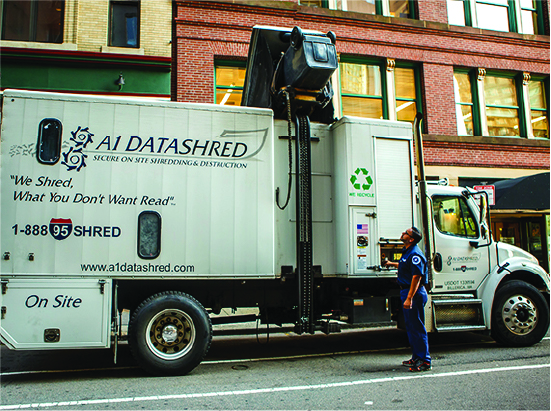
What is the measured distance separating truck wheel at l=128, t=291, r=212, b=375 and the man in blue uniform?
2.69 metres

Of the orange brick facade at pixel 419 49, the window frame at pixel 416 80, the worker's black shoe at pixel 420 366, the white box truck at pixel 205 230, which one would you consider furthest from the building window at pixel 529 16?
the worker's black shoe at pixel 420 366

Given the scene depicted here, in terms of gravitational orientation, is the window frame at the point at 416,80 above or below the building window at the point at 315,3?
below

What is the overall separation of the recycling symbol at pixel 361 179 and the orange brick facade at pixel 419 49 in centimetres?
758

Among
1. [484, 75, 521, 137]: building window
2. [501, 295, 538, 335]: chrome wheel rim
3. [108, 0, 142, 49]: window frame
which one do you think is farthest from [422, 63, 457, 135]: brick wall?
[108, 0, 142, 49]: window frame

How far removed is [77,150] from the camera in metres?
5.86

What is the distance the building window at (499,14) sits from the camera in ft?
52.2

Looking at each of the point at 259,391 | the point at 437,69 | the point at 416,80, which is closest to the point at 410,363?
the point at 259,391

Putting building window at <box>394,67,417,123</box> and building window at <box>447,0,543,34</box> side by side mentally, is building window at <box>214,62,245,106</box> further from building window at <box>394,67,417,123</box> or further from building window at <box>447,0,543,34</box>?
building window at <box>447,0,543,34</box>

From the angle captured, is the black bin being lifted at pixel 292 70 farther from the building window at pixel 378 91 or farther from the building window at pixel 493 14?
the building window at pixel 493 14

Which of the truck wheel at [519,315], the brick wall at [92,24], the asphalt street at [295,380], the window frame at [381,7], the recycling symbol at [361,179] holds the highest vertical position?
the window frame at [381,7]

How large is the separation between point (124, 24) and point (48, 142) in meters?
9.14

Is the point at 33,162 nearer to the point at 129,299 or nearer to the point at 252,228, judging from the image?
the point at 129,299

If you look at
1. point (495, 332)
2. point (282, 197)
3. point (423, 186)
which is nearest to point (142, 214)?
point (282, 197)

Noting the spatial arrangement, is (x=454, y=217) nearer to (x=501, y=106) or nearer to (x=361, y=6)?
(x=361, y=6)
